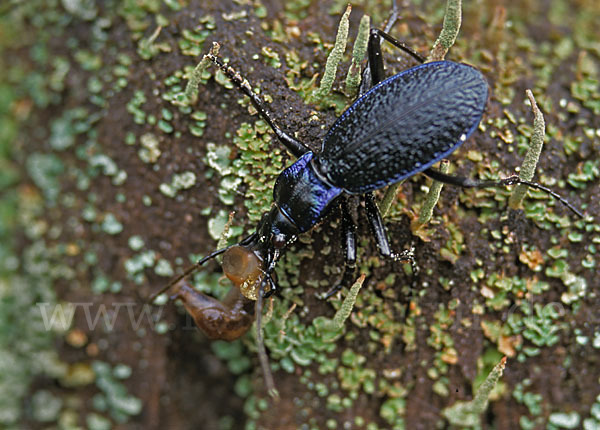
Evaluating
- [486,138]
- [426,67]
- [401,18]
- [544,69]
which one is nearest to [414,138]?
[426,67]

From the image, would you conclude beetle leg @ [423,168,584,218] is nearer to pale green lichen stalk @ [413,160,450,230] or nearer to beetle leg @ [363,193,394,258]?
pale green lichen stalk @ [413,160,450,230]

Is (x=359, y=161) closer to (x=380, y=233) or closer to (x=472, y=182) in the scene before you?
(x=380, y=233)

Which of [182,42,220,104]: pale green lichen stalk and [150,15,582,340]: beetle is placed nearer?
[150,15,582,340]: beetle

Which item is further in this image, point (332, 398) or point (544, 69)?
point (544, 69)

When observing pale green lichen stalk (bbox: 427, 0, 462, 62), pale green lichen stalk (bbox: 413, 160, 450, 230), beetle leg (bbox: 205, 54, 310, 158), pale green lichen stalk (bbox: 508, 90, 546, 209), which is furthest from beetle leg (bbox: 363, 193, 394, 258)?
pale green lichen stalk (bbox: 427, 0, 462, 62)

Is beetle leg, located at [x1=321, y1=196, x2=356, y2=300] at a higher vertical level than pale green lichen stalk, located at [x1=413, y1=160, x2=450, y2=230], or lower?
lower

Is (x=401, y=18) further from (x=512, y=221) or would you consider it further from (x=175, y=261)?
(x=175, y=261)
